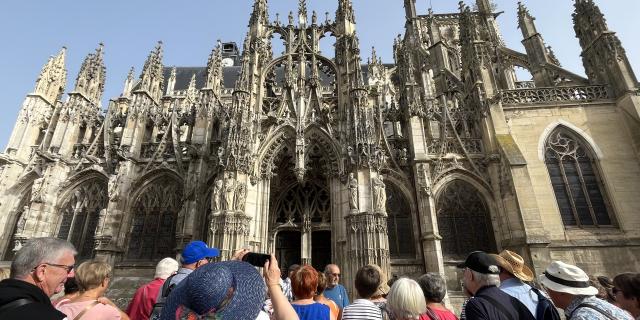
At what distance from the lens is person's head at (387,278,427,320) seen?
2.72 meters

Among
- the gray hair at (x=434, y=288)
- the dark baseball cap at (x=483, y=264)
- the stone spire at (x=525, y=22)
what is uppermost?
the stone spire at (x=525, y=22)

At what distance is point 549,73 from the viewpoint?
17.7m

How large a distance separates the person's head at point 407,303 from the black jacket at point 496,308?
37cm

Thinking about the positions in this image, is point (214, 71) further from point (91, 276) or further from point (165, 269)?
point (91, 276)

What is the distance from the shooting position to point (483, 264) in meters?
2.77

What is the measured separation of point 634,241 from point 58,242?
1618cm

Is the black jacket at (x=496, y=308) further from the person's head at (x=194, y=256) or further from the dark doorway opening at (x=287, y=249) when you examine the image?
the dark doorway opening at (x=287, y=249)

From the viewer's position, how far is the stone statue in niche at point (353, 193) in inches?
433

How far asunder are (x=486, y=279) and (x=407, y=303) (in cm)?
72

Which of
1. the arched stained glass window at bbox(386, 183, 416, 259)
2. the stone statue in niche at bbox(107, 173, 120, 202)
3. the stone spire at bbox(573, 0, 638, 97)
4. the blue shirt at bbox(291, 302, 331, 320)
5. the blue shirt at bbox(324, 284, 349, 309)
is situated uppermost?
the stone spire at bbox(573, 0, 638, 97)

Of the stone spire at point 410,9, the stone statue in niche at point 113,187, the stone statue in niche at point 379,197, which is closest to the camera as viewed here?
the stone statue in niche at point 379,197

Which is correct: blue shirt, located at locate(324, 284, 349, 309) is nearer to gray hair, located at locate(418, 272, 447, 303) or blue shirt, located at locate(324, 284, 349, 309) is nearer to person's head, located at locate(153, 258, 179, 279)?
gray hair, located at locate(418, 272, 447, 303)

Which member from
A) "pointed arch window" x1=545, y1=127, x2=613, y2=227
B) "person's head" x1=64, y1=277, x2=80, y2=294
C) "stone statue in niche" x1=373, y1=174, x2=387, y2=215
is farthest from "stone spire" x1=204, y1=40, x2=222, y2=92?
"pointed arch window" x1=545, y1=127, x2=613, y2=227

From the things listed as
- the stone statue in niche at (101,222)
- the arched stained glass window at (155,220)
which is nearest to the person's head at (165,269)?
the arched stained glass window at (155,220)
